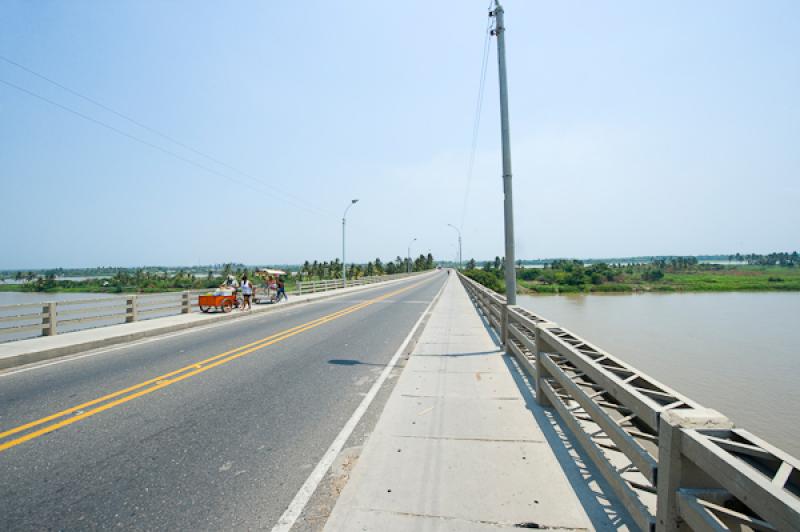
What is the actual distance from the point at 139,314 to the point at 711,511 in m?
16.6

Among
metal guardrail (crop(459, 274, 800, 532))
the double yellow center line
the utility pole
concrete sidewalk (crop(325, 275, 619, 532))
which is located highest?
the utility pole

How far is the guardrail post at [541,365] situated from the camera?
5.05 meters

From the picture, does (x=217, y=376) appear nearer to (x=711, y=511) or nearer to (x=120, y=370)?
(x=120, y=370)

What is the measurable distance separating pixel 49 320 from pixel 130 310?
297 cm

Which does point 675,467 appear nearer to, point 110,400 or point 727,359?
point 110,400

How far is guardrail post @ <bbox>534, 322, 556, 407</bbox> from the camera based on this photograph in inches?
199

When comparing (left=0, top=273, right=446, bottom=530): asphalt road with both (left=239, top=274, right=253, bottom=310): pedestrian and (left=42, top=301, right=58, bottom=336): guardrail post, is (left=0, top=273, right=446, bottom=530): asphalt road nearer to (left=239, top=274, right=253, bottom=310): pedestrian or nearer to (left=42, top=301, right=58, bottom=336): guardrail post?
(left=42, top=301, right=58, bottom=336): guardrail post

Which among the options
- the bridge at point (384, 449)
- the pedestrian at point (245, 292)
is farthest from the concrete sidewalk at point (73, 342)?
the pedestrian at point (245, 292)

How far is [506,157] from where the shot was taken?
8734 millimetres

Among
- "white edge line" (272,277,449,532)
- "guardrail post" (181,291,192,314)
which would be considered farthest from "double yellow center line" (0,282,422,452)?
"guardrail post" (181,291,192,314)

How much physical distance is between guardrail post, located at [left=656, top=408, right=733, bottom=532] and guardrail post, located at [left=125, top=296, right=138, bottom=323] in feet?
51.1

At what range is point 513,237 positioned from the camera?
28.0ft

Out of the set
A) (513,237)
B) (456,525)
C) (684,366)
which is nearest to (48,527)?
(456,525)

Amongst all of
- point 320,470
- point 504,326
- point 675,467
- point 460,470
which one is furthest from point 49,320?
point 675,467
